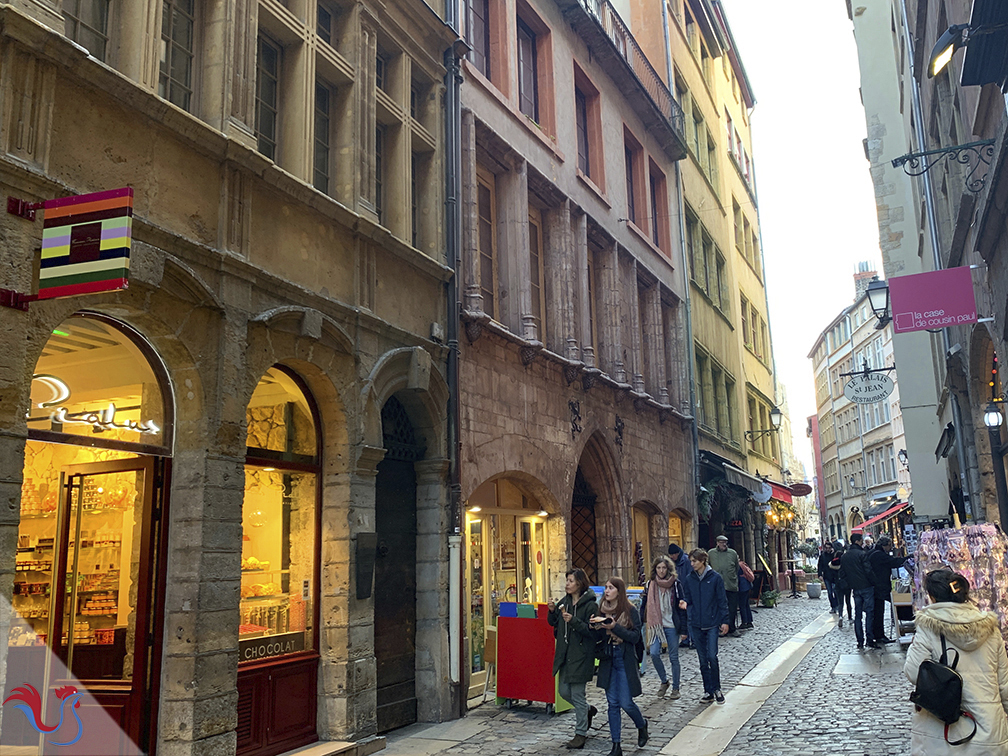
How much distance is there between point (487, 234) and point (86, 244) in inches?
311

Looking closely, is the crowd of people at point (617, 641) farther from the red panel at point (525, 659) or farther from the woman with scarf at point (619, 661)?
the red panel at point (525, 659)

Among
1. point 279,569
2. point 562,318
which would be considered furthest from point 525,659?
point 562,318

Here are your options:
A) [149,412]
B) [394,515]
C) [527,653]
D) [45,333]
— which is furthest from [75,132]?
[527,653]

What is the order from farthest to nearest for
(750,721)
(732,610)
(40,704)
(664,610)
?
(732,610) < (664,610) < (750,721) < (40,704)

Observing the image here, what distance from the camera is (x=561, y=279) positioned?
46.2 feet

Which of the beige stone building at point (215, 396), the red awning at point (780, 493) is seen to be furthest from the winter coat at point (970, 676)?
the red awning at point (780, 493)

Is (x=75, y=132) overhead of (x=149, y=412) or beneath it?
overhead

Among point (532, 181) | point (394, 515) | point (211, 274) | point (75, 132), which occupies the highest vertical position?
point (532, 181)

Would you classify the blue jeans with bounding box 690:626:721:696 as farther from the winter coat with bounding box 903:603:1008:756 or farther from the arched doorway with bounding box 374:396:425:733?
the winter coat with bounding box 903:603:1008:756

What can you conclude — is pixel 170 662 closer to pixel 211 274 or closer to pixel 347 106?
pixel 211 274

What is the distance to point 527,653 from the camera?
964 centimetres

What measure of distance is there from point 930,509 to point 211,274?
21.3 m

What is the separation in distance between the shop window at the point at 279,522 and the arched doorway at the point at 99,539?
102cm

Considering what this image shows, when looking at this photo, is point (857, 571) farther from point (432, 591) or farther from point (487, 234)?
point (487, 234)
